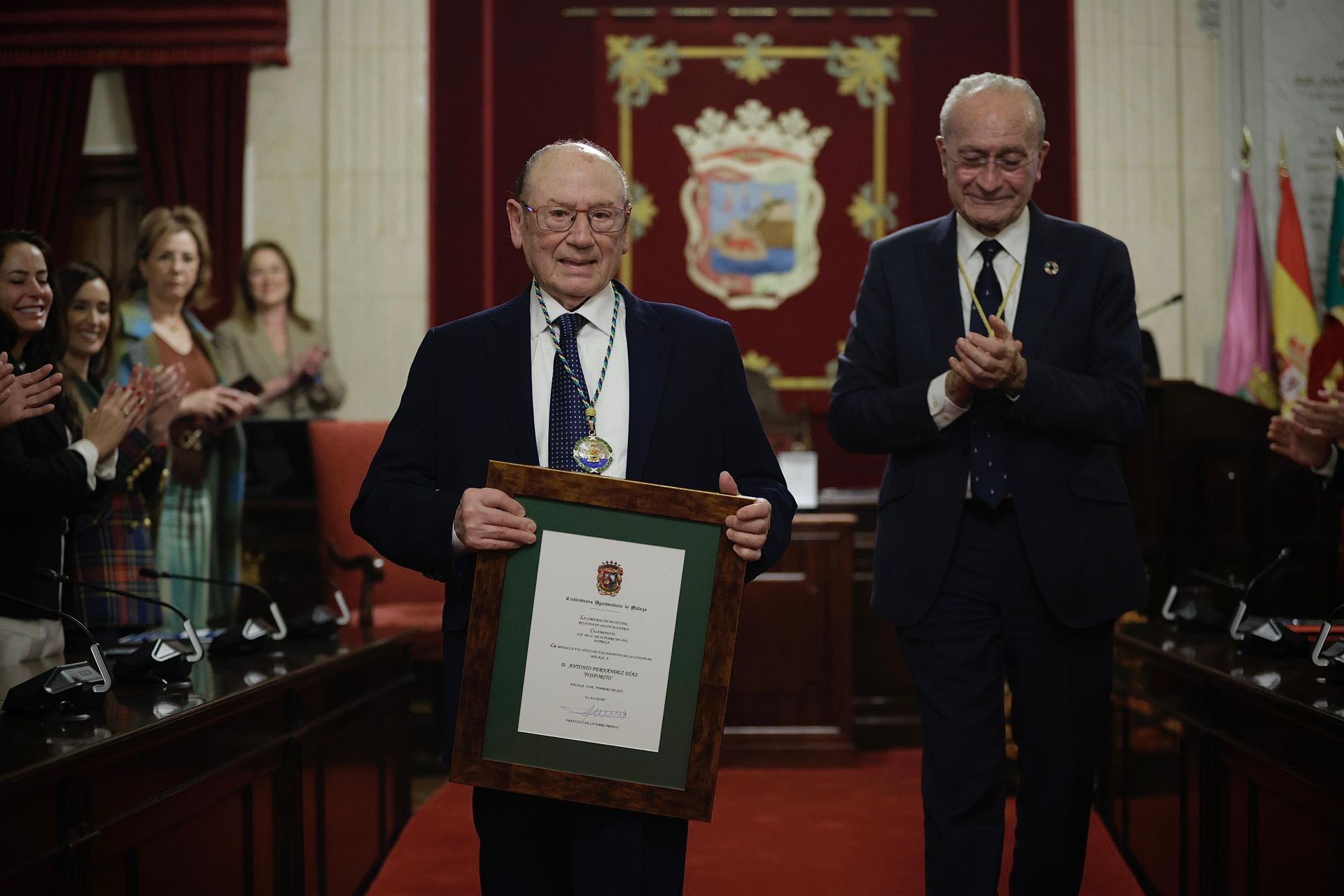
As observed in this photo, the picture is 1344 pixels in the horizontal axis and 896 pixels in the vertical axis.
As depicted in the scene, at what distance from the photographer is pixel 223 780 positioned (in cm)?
232

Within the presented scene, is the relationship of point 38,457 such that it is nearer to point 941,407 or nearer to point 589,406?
point 589,406

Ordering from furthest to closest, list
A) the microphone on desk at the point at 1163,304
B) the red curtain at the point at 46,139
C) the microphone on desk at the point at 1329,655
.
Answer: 1. the red curtain at the point at 46,139
2. the microphone on desk at the point at 1163,304
3. the microphone on desk at the point at 1329,655

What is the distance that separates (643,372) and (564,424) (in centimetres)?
14

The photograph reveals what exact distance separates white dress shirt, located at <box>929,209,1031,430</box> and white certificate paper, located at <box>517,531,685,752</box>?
0.88m

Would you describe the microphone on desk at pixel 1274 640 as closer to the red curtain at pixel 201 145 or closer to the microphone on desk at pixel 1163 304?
the microphone on desk at pixel 1163 304

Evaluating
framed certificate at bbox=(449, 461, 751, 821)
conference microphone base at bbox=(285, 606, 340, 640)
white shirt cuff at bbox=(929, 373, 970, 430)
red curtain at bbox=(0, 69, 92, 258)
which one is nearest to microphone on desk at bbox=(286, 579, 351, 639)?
conference microphone base at bbox=(285, 606, 340, 640)

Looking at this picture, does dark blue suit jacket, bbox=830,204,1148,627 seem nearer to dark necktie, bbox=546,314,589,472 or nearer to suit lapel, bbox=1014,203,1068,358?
→ suit lapel, bbox=1014,203,1068,358

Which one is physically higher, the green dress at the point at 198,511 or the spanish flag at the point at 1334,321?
the spanish flag at the point at 1334,321

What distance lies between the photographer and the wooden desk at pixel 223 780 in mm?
1737

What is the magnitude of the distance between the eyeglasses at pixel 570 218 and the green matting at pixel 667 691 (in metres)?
0.47

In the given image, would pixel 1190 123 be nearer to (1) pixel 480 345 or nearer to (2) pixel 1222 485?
(2) pixel 1222 485

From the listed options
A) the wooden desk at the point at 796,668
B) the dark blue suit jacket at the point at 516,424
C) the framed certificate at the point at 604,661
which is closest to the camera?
the framed certificate at the point at 604,661

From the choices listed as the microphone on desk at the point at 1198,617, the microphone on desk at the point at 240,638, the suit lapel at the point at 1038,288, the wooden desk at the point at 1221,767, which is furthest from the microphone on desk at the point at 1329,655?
the microphone on desk at the point at 240,638
